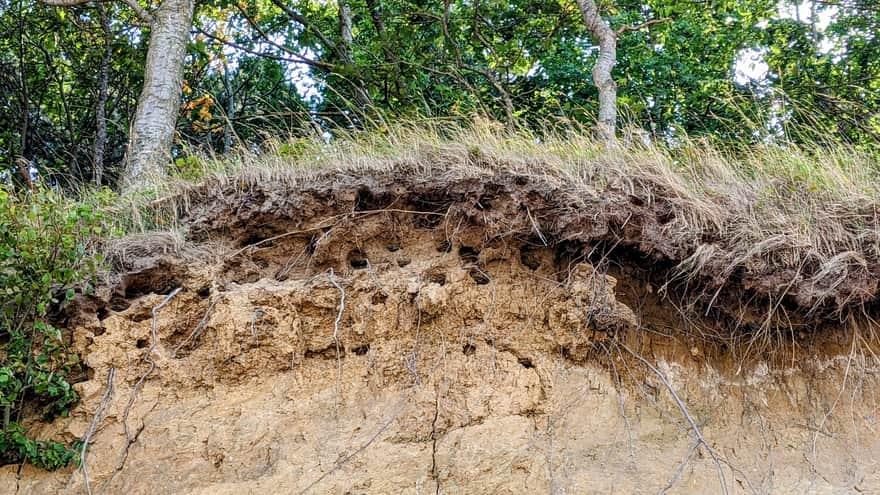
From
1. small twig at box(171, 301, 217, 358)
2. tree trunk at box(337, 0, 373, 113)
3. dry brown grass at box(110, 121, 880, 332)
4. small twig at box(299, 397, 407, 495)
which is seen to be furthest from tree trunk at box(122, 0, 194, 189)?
small twig at box(299, 397, 407, 495)

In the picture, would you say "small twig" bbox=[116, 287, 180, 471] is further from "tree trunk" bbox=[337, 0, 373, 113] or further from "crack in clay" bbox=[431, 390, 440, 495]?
"tree trunk" bbox=[337, 0, 373, 113]

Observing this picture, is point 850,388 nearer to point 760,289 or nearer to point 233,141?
point 760,289

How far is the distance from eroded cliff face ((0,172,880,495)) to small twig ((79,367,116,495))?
0.04 ft

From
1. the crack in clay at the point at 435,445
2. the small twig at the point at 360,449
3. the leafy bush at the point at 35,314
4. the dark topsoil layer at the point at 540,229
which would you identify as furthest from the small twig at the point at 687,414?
the leafy bush at the point at 35,314

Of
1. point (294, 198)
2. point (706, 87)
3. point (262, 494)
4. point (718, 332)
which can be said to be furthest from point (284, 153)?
point (706, 87)

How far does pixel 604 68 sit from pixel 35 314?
5556mm

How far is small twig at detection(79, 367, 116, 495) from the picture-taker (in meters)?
3.89

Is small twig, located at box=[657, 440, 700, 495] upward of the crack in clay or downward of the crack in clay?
downward

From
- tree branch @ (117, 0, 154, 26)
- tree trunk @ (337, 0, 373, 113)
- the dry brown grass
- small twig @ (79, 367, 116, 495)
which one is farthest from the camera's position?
tree trunk @ (337, 0, 373, 113)

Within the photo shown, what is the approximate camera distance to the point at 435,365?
4480mm

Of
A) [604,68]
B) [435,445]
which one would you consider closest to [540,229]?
[435,445]

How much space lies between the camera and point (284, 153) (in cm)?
532

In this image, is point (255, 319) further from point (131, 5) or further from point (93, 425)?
point (131, 5)

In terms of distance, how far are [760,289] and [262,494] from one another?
3338mm
